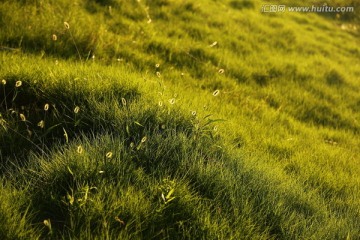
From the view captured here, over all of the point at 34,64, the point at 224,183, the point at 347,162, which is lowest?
the point at 347,162

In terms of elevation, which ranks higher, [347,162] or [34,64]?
[34,64]

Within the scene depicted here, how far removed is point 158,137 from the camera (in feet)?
9.78

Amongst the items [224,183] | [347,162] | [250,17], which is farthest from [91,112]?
[250,17]

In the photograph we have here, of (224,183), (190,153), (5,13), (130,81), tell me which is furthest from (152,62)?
(224,183)

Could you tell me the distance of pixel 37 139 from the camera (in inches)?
124

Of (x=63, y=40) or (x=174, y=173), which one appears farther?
(x=63, y=40)

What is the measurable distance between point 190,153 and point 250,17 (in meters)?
7.64

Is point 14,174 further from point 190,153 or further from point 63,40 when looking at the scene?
point 63,40

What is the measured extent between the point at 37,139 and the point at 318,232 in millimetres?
2190

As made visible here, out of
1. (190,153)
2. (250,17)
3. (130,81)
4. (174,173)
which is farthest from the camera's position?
(250,17)

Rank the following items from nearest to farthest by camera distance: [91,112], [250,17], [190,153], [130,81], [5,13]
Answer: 1. [190,153]
2. [91,112]
3. [130,81]
4. [5,13]
5. [250,17]

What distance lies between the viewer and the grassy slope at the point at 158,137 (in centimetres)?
234

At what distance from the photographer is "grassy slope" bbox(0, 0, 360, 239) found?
2.34 meters

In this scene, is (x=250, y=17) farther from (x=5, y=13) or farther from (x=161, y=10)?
(x=5, y=13)
